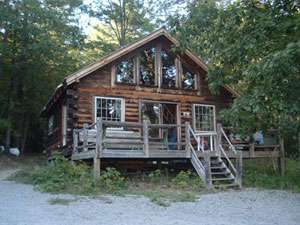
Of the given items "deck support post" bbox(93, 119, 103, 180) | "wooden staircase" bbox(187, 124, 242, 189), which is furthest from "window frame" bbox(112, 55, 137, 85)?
"deck support post" bbox(93, 119, 103, 180)

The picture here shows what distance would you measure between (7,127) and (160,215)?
755 inches

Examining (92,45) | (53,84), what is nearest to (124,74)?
(53,84)

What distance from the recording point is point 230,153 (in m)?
17.7

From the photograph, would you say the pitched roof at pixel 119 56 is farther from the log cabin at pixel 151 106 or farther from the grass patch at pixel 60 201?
the grass patch at pixel 60 201

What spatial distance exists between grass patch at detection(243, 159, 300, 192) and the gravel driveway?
7.83 ft

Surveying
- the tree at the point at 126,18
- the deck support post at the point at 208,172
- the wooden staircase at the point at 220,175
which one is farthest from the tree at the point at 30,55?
the deck support post at the point at 208,172

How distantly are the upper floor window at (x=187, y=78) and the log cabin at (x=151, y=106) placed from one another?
0.15ft

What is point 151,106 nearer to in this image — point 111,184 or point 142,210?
point 111,184

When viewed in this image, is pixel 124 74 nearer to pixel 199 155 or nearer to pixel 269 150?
pixel 199 155

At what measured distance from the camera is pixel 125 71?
759 inches

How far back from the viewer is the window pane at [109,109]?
60.6 ft

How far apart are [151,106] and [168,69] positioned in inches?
75.8

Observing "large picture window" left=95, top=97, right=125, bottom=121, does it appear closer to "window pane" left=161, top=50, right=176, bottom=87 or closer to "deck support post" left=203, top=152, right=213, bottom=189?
"window pane" left=161, top=50, right=176, bottom=87

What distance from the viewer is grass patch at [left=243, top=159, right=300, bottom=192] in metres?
16.1
